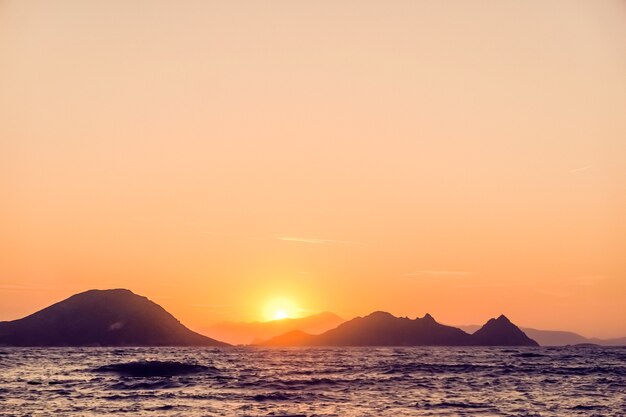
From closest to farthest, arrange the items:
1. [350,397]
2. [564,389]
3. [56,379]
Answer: [350,397], [564,389], [56,379]

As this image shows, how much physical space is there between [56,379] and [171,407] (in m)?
27.1

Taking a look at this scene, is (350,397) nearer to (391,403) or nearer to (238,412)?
(391,403)

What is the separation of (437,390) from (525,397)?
7.50 metres

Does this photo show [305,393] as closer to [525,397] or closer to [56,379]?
[525,397]

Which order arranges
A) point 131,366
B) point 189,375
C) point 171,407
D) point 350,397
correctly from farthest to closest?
point 131,366, point 189,375, point 350,397, point 171,407

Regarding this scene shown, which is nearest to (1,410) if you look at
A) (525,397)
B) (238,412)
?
(238,412)

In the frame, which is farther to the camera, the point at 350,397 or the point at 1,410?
the point at 350,397

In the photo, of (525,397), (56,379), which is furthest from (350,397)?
(56,379)

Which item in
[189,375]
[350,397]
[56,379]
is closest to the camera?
[350,397]

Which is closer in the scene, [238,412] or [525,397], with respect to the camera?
[238,412]

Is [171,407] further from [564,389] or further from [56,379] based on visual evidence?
[564,389]

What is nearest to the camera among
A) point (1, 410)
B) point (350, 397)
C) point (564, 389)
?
point (1, 410)

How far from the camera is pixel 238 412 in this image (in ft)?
131

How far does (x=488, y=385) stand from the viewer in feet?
188
